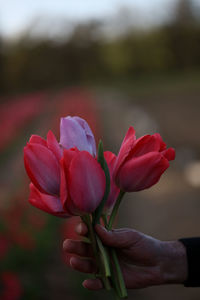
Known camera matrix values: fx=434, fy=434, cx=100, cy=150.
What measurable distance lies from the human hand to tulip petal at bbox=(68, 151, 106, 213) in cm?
12

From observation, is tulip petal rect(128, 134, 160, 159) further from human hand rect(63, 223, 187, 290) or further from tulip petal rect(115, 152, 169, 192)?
Answer: human hand rect(63, 223, 187, 290)

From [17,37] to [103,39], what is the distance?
17486mm

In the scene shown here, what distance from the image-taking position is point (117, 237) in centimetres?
116

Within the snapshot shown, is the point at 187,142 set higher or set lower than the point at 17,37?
lower

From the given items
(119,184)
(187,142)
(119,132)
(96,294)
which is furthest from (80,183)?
(119,132)

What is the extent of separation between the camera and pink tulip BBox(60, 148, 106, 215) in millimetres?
975

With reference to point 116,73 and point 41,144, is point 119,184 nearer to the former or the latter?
point 41,144

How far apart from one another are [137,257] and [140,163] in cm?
43

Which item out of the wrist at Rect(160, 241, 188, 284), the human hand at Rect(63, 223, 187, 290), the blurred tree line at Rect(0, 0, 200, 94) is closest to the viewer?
the human hand at Rect(63, 223, 187, 290)

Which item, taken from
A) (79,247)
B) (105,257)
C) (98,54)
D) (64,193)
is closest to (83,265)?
(79,247)

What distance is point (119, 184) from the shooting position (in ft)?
3.53

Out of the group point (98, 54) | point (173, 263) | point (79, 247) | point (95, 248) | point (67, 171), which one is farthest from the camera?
point (98, 54)

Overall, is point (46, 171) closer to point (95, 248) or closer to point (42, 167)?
point (42, 167)

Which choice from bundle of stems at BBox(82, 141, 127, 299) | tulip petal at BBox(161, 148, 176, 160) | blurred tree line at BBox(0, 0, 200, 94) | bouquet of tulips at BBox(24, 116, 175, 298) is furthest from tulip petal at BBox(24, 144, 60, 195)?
blurred tree line at BBox(0, 0, 200, 94)
